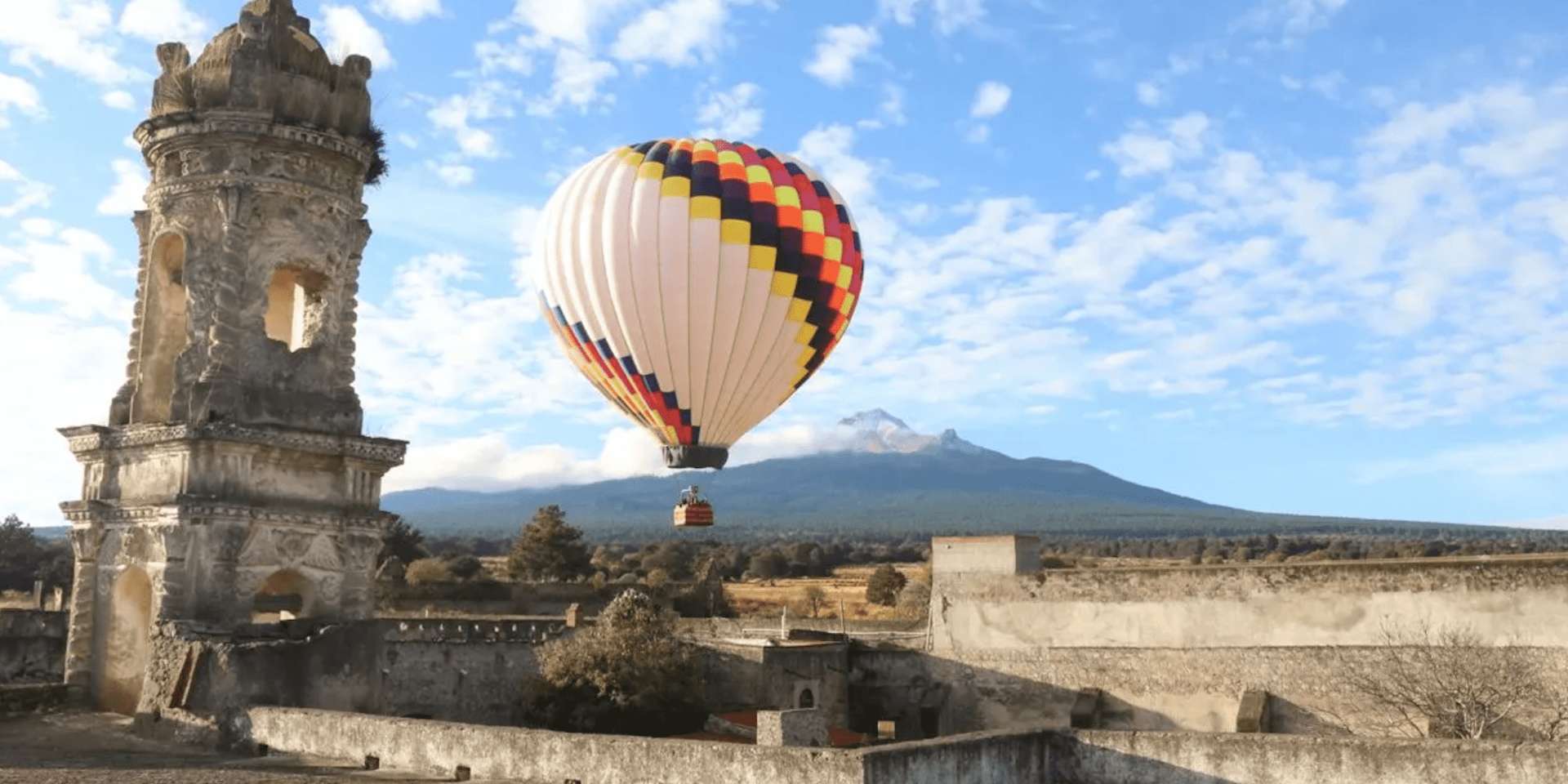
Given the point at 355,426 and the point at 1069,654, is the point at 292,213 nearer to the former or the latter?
the point at 355,426

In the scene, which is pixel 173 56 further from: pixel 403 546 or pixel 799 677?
A: pixel 403 546

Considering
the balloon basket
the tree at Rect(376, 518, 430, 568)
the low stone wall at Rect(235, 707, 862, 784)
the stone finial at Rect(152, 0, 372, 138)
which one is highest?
the stone finial at Rect(152, 0, 372, 138)

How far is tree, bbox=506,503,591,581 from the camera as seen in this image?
58.4m

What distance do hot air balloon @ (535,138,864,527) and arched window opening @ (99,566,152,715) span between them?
917 cm

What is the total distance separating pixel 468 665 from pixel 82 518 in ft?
25.8

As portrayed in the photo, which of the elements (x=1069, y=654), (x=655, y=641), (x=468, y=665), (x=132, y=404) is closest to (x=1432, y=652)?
(x=1069, y=654)

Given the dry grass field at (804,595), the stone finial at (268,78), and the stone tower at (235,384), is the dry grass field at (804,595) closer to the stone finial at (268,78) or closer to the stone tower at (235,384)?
the stone tower at (235,384)

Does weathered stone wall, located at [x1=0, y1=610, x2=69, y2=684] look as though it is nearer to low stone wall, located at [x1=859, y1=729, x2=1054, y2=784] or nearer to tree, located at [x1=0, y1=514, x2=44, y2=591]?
low stone wall, located at [x1=859, y1=729, x2=1054, y2=784]

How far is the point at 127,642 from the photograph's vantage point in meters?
23.6

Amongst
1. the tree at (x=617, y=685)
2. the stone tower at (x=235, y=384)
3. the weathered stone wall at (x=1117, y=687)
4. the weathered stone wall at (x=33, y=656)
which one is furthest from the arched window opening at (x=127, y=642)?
the weathered stone wall at (x=1117, y=687)

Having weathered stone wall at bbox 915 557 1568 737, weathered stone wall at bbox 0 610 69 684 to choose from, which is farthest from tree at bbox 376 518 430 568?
weathered stone wall at bbox 915 557 1568 737

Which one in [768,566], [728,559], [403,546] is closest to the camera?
[403,546]

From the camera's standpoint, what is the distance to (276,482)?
2391 centimetres

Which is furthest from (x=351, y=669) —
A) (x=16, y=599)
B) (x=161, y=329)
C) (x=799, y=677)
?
(x=16, y=599)
